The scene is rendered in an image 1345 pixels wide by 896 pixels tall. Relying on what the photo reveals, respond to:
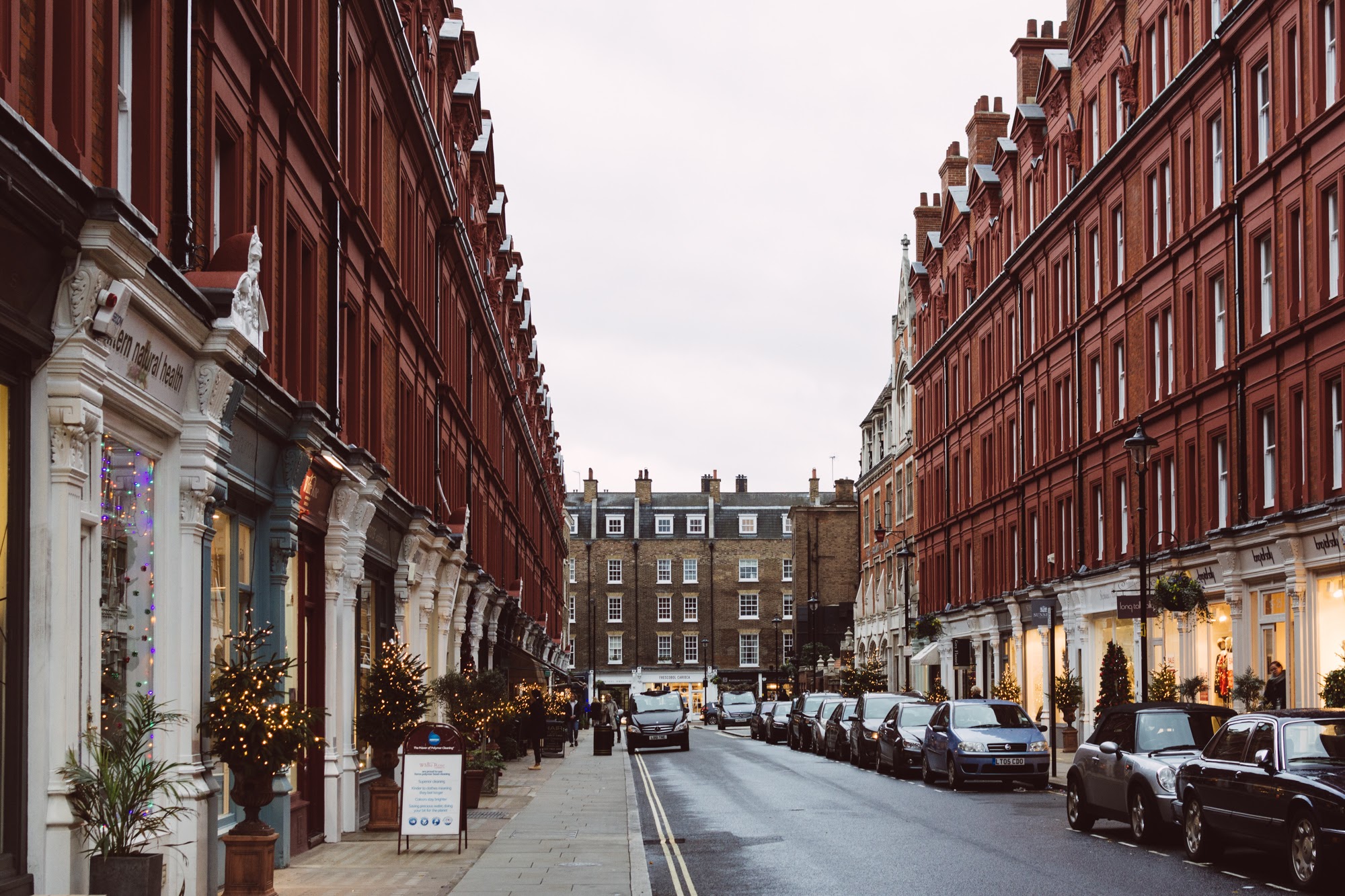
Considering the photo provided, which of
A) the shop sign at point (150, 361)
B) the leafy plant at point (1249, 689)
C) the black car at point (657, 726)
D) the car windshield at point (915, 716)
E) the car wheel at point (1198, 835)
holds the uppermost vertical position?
the shop sign at point (150, 361)

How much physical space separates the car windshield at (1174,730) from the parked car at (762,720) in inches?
1652

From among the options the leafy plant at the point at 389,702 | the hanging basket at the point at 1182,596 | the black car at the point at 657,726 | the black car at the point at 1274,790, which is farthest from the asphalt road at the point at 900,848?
the black car at the point at 657,726

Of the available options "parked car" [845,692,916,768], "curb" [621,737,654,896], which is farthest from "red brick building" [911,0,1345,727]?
"curb" [621,737,654,896]

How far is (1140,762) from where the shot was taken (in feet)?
62.0

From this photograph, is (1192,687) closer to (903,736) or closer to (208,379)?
(903,736)

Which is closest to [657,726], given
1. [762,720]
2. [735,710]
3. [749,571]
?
[762,720]

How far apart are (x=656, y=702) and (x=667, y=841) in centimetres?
3431

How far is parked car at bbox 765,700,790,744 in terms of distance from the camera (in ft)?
196

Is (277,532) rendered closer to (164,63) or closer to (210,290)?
(210,290)

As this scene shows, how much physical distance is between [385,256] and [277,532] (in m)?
8.66

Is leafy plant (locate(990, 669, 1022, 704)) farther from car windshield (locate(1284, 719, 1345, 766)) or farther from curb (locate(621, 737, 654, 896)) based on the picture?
car windshield (locate(1284, 719, 1345, 766))

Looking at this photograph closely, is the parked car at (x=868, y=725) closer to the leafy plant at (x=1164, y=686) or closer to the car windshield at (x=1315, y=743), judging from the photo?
the leafy plant at (x=1164, y=686)

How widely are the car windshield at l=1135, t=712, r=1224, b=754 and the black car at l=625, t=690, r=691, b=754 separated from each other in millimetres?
33617

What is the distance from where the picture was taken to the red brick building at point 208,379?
31.2ft
